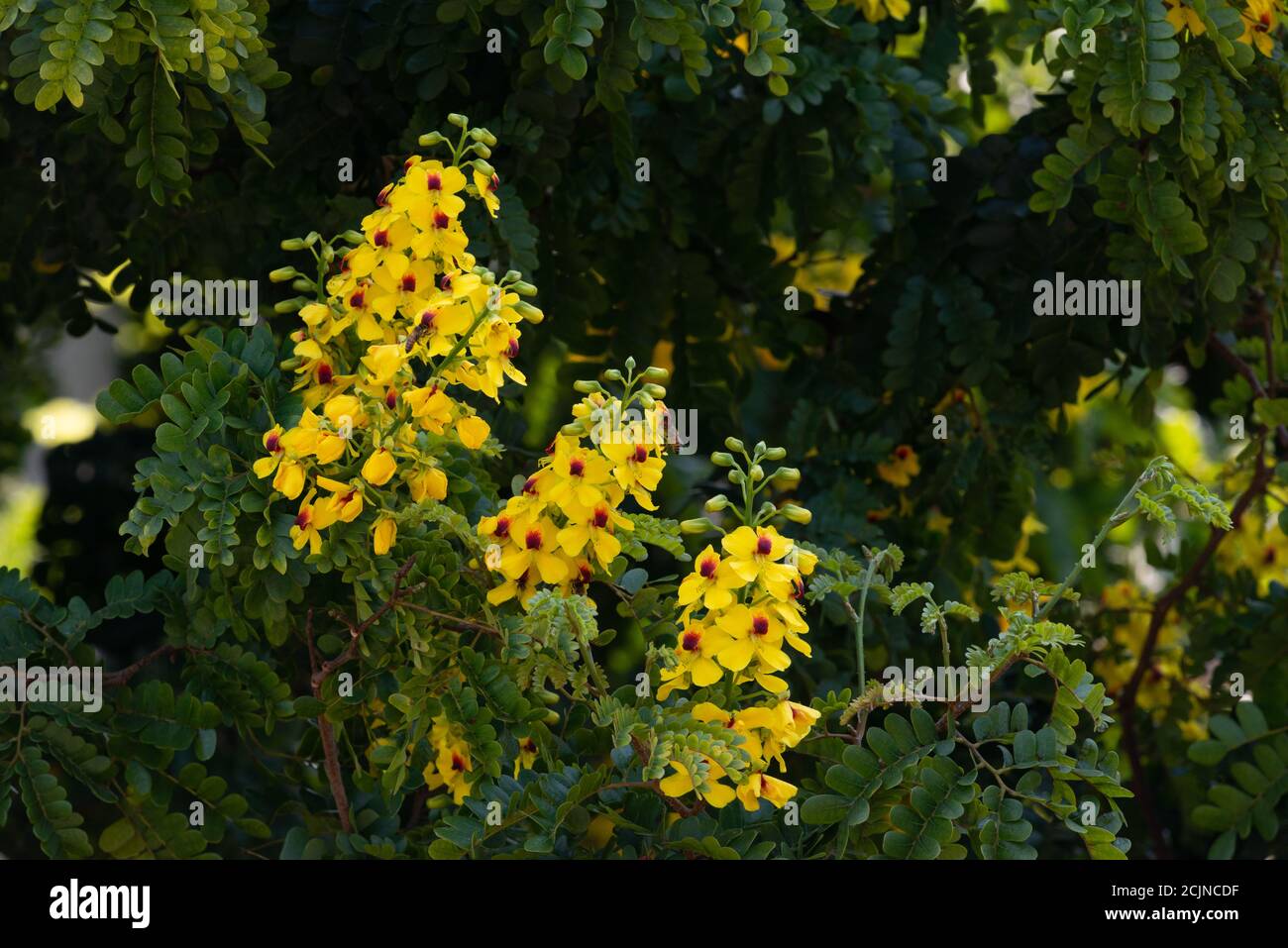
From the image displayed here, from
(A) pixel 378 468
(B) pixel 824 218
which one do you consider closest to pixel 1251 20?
(B) pixel 824 218

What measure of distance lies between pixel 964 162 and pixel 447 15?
1020 mm

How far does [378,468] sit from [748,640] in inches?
18.2

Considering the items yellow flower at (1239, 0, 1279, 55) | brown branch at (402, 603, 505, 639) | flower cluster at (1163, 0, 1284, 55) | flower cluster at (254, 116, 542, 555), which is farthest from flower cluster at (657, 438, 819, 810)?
yellow flower at (1239, 0, 1279, 55)

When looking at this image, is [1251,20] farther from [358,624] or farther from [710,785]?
[358,624]

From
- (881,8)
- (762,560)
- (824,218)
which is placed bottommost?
(762,560)

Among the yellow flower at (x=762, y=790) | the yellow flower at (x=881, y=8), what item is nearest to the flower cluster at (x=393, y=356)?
the yellow flower at (x=762, y=790)

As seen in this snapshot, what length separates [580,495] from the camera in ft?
5.62

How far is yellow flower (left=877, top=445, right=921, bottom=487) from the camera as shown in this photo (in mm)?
2799

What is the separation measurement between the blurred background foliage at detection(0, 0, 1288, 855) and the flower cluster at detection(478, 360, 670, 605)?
1.85 feet

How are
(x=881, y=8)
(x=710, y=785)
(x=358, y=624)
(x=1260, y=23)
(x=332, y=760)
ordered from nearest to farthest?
(x=710, y=785) < (x=358, y=624) < (x=332, y=760) < (x=1260, y=23) < (x=881, y=8)

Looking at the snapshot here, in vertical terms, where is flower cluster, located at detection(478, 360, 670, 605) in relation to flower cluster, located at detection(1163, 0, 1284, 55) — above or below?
below

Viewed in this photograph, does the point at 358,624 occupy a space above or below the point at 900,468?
below

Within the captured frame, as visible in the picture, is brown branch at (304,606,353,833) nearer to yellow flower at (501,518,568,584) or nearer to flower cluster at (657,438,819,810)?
yellow flower at (501,518,568,584)
